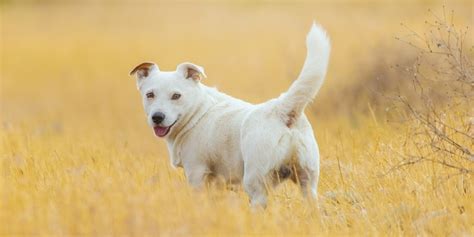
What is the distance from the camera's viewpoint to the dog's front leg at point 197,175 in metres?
7.03

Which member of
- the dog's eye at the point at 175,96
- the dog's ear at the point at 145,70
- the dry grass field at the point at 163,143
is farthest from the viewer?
the dog's ear at the point at 145,70

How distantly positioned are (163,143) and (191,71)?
7.29 meters

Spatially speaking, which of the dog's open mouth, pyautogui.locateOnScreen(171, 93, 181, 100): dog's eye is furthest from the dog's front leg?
pyautogui.locateOnScreen(171, 93, 181, 100): dog's eye

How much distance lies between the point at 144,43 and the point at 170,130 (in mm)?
19586

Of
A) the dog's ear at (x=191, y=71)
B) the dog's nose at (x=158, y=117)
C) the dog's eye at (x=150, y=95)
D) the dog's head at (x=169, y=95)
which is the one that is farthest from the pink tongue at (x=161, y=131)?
the dog's ear at (x=191, y=71)

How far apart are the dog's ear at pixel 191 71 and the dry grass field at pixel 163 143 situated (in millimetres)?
769

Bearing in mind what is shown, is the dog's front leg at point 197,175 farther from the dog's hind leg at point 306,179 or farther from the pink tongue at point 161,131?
the dog's hind leg at point 306,179

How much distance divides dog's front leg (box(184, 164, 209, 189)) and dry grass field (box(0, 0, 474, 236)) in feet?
0.54

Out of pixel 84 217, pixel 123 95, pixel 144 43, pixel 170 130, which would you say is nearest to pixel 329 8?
pixel 144 43

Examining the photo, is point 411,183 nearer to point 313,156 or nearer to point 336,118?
point 313,156

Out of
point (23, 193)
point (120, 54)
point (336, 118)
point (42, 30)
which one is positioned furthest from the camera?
point (42, 30)

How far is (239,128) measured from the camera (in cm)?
690

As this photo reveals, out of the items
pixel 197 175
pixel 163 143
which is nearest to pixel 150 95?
pixel 197 175

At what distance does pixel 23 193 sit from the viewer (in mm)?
6449
